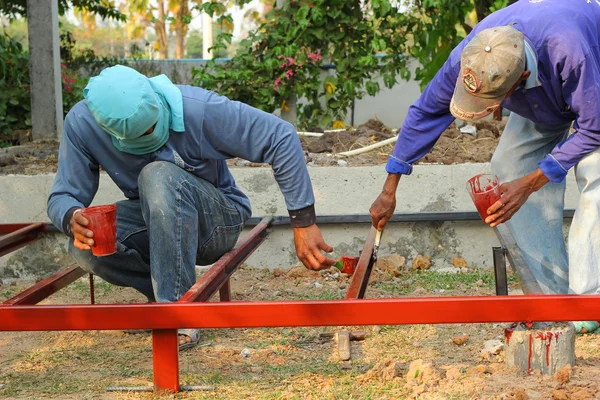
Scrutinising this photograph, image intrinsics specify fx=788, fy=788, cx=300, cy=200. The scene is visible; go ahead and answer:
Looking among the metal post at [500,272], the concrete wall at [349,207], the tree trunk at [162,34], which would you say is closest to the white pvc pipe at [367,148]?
the concrete wall at [349,207]

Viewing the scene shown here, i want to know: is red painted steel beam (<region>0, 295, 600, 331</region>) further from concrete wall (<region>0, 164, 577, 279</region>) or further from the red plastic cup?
concrete wall (<region>0, 164, 577, 279</region>)

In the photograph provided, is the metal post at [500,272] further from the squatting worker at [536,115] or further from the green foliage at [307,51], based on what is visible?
the green foliage at [307,51]

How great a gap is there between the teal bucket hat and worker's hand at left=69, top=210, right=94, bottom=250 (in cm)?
41

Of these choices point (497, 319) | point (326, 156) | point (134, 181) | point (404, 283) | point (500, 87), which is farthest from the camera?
point (326, 156)

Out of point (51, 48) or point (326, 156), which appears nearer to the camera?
point (326, 156)

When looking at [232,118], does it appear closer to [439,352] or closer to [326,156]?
[439,352]

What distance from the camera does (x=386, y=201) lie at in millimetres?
3758

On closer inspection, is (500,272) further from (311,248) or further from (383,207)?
(311,248)

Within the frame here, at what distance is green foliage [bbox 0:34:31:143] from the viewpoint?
27.7 feet

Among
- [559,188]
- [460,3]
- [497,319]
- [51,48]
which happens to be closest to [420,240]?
[559,188]

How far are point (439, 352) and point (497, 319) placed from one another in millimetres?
860

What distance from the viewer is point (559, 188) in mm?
3945

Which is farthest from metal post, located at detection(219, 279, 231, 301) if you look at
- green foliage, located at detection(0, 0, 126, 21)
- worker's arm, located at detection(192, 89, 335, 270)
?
green foliage, located at detection(0, 0, 126, 21)

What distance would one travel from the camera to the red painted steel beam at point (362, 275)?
312 cm
